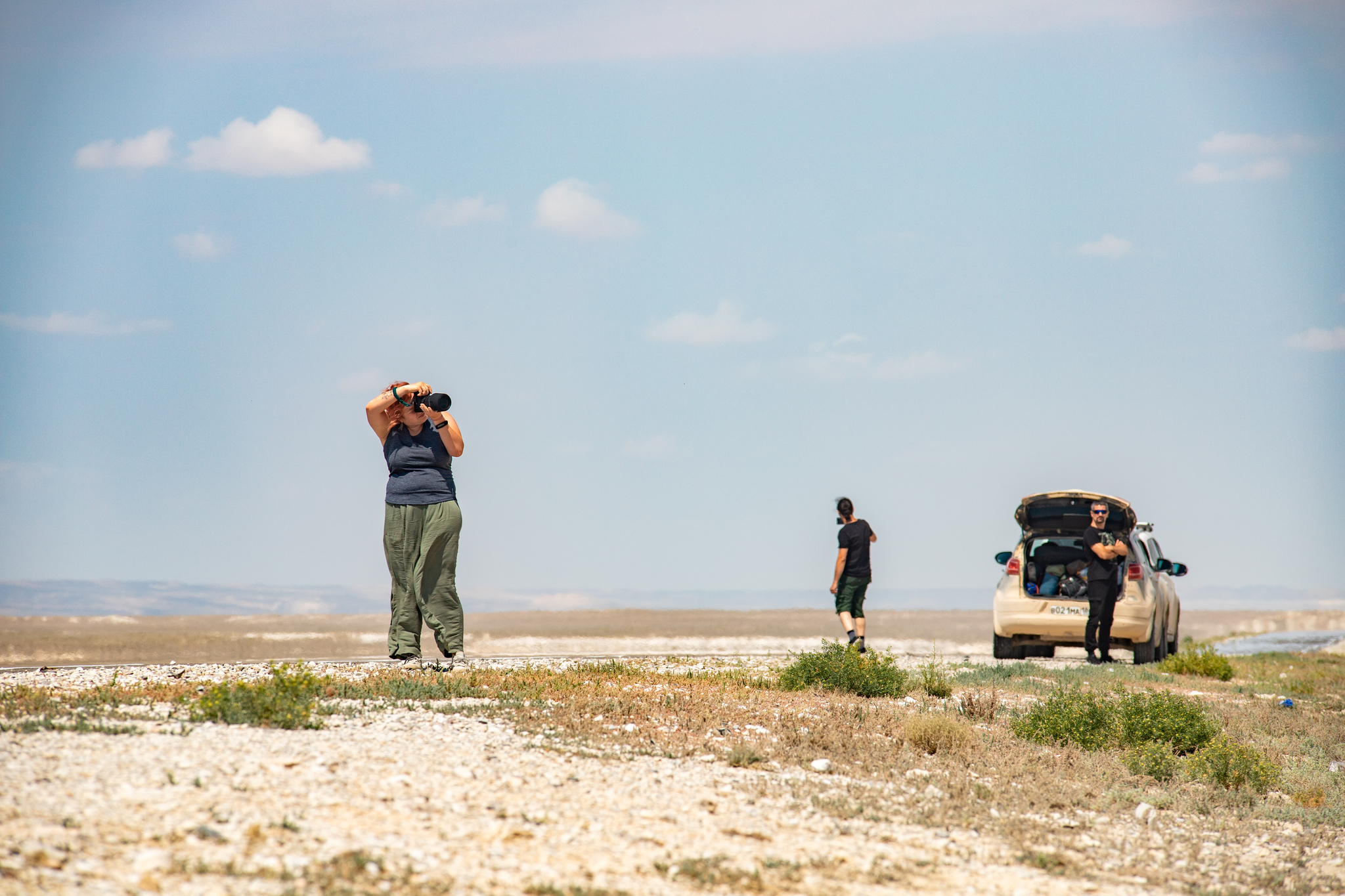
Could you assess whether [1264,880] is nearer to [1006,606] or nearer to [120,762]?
[120,762]

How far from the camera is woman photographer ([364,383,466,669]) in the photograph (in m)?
11.8

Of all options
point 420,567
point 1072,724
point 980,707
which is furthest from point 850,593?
point 420,567

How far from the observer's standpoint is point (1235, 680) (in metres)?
17.3

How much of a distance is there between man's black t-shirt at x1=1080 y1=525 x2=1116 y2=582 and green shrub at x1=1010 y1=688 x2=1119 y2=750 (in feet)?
20.4

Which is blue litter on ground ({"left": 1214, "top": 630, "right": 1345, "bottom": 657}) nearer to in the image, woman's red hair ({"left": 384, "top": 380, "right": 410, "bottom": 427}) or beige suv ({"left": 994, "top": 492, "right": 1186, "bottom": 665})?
beige suv ({"left": 994, "top": 492, "right": 1186, "bottom": 665})

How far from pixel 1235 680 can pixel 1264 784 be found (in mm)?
9046

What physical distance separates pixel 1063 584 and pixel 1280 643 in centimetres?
1733

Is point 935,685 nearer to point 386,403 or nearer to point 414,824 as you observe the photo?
point 386,403

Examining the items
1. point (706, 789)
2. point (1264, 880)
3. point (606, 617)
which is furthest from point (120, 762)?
point (606, 617)

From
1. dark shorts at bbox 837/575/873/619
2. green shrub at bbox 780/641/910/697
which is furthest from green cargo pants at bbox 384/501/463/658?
dark shorts at bbox 837/575/873/619

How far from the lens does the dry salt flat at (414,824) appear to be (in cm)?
513

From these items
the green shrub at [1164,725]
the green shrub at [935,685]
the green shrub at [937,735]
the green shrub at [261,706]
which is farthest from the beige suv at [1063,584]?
the green shrub at [261,706]

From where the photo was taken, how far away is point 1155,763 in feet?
30.1

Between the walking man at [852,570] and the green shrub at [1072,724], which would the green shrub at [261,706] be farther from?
the walking man at [852,570]
